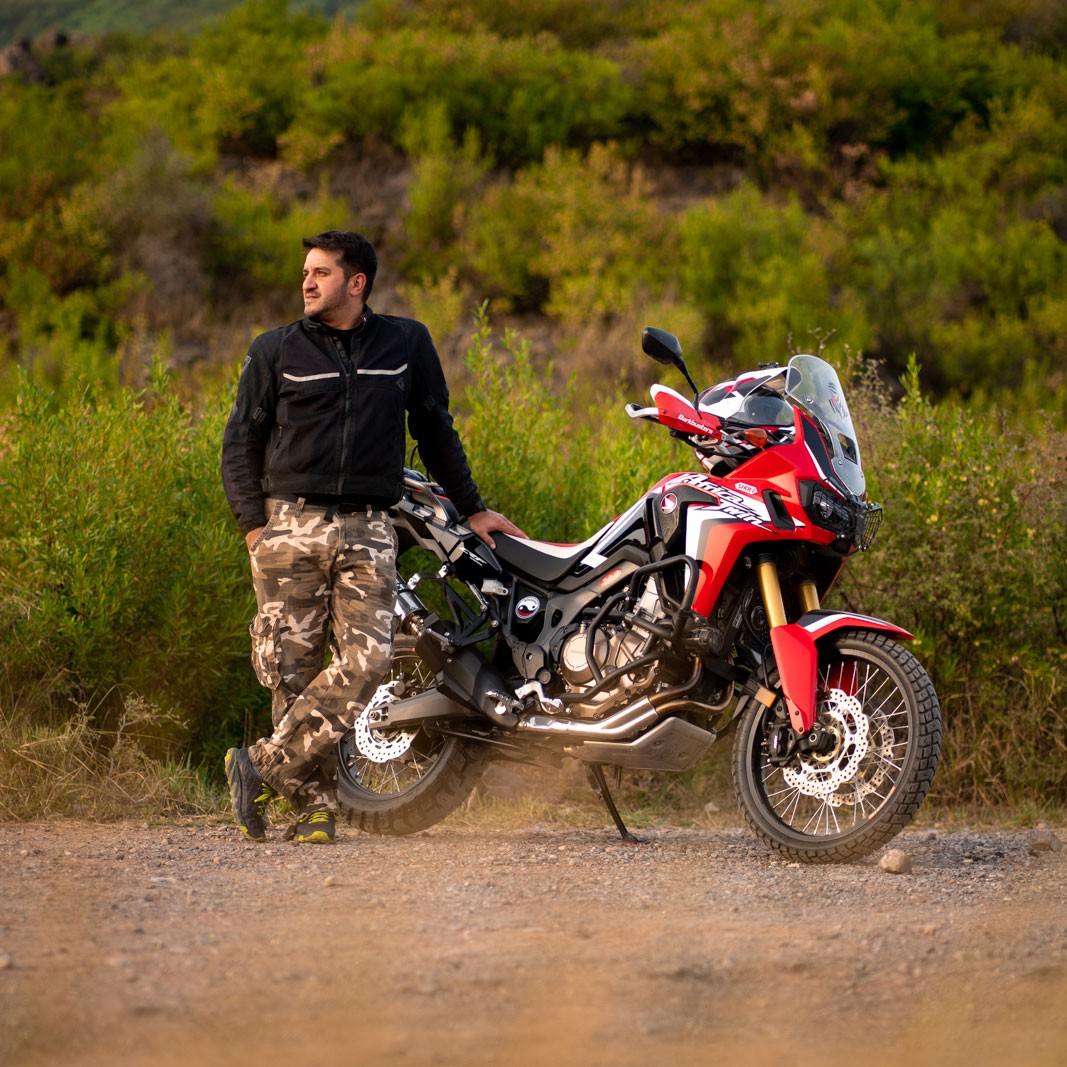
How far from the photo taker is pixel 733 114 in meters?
24.6

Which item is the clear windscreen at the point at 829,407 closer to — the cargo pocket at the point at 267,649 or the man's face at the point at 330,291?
the man's face at the point at 330,291

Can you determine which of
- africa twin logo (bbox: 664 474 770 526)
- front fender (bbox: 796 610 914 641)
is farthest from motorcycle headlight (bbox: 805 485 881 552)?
front fender (bbox: 796 610 914 641)

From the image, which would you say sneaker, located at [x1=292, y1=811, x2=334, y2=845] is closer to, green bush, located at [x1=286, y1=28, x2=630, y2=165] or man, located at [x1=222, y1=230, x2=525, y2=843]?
man, located at [x1=222, y1=230, x2=525, y2=843]

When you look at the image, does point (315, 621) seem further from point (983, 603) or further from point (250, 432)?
point (983, 603)

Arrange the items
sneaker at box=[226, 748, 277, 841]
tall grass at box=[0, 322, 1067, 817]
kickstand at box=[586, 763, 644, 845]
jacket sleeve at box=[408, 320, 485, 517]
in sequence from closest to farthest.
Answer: sneaker at box=[226, 748, 277, 841] → jacket sleeve at box=[408, 320, 485, 517] → kickstand at box=[586, 763, 644, 845] → tall grass at box=[0, 322, 1067, 817]

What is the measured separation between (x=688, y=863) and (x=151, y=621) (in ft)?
9.85

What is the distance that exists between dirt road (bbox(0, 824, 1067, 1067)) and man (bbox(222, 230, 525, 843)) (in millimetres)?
463

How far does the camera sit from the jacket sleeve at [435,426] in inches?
218

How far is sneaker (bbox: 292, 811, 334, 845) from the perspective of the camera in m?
5.46

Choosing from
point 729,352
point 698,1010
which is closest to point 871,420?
point 698,1010

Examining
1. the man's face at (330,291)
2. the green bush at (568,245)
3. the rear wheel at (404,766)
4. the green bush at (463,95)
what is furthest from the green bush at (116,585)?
the green bush at (463,95)

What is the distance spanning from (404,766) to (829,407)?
226 cm

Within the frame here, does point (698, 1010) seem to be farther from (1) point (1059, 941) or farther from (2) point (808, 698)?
(2) point (808, 698)

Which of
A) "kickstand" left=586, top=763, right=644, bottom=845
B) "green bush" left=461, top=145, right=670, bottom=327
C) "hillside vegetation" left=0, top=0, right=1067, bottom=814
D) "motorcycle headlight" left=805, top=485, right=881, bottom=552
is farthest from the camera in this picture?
"green bush" left=461, top=145, right=670, bottom=327
